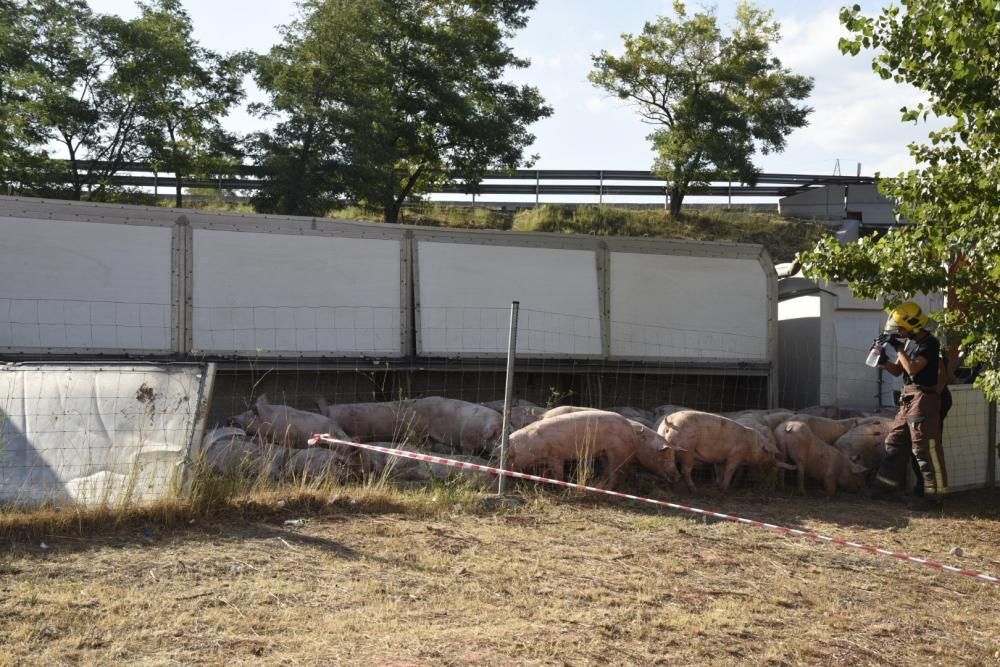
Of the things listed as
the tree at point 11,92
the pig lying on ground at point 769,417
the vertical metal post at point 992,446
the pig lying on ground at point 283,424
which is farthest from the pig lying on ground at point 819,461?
the tree at point 11,92

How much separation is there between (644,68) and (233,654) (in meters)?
23.7

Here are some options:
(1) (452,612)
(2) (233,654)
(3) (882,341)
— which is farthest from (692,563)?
(3) (882,341)

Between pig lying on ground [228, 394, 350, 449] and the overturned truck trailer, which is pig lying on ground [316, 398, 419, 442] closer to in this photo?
pig lying on ground [228, 394, 350, 449]

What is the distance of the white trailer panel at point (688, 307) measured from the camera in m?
13.2

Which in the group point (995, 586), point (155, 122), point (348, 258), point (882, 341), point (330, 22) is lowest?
point (995, 586)

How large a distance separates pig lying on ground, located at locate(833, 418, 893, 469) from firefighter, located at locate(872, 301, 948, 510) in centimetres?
84

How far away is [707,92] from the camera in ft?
83.1

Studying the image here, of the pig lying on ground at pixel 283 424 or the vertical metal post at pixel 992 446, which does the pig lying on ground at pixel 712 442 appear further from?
the pig lying on ground at pixel 283 424

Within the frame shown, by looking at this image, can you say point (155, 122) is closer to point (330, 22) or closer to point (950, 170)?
point (330, 22)

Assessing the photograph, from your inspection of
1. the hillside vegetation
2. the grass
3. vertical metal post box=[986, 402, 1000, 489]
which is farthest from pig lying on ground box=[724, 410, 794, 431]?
the hillside vegetation

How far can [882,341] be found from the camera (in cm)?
941

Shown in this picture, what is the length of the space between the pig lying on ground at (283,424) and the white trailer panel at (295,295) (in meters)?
1.38

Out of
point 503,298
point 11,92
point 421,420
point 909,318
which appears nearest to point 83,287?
point 421,420

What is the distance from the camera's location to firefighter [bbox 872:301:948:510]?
9125 mm
